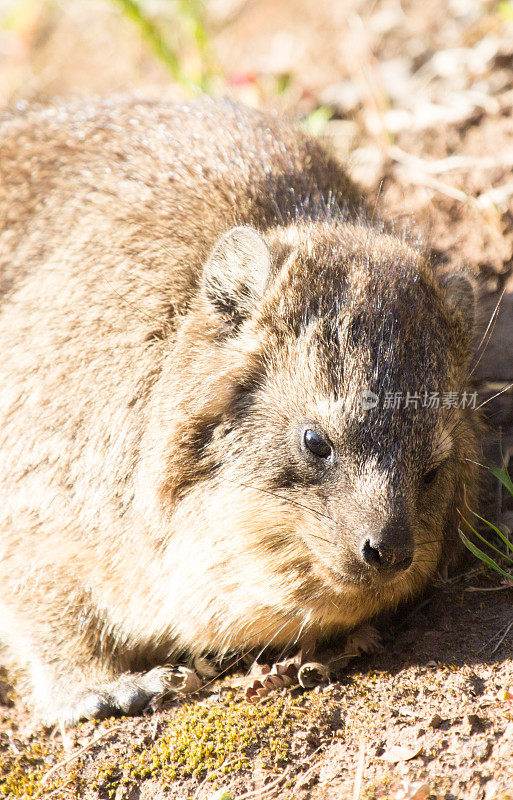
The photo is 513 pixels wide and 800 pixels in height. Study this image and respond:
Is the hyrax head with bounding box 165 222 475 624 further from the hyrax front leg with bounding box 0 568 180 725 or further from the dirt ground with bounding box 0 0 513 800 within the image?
the hyrax front leg with bounding box 0 568 180 725

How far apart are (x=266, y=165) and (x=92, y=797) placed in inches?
154

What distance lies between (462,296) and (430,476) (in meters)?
1.22

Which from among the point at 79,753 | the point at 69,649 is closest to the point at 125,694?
the point at 79,753

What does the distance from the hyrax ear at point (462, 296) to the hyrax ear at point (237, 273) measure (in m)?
1.17

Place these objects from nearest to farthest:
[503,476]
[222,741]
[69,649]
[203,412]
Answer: [222,741]
[203,412]
[503,476]
[69,649]

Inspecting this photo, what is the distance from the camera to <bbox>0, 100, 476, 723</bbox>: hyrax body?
4.39 meters

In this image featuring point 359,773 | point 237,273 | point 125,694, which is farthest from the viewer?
point 125,694

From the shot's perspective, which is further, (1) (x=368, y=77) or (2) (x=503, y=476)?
(1) (x=368, y=77)

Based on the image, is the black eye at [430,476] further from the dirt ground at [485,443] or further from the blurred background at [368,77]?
the blurred background at [368,77]

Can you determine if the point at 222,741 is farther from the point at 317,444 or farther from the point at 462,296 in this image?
the point at 462,296

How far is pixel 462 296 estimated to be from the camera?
5.14 metres

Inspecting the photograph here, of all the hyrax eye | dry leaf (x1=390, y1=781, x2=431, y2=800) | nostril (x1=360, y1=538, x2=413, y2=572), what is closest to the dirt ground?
dry leaf (x1=390, y1=781, x2=431, y2=800)

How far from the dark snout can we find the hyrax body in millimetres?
12

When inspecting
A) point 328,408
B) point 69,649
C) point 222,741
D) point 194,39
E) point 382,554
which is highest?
point 194,39
